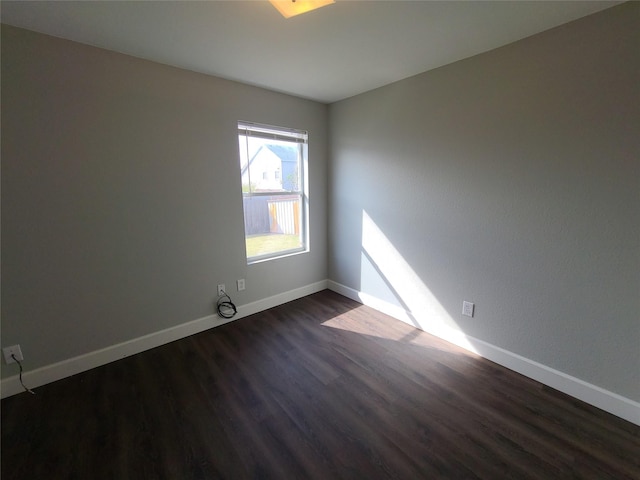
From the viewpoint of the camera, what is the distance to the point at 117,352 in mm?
2137

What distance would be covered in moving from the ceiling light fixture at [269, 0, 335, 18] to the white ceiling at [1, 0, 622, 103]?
0.38 feet

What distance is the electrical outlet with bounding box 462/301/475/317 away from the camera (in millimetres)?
2211

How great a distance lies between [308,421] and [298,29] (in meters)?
2.32

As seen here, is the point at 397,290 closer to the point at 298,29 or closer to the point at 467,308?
the point at 467,308

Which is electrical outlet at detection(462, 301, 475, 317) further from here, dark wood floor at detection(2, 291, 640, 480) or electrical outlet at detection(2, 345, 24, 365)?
electrical outlet at detection(2, 345, 24, 365)

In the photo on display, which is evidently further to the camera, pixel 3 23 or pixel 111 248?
pixel 111 248

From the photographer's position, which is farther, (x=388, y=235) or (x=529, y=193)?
(x=388, y=235)

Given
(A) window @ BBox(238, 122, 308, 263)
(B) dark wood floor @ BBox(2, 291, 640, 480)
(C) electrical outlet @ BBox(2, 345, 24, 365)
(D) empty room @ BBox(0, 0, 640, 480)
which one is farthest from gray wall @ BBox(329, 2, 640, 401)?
(C) electrical outlet @ BBox(2, 345, 24, 365)

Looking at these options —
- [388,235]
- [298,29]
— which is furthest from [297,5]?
[388,235]

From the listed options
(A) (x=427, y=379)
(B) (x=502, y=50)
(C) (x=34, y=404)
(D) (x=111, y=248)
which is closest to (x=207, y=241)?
(D) (x=111, y=248)

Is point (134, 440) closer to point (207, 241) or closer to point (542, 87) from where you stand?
point (207, 241)

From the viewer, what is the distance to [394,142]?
2.56 metres

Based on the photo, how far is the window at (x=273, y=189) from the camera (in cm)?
269

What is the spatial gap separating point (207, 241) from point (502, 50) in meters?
2.66
